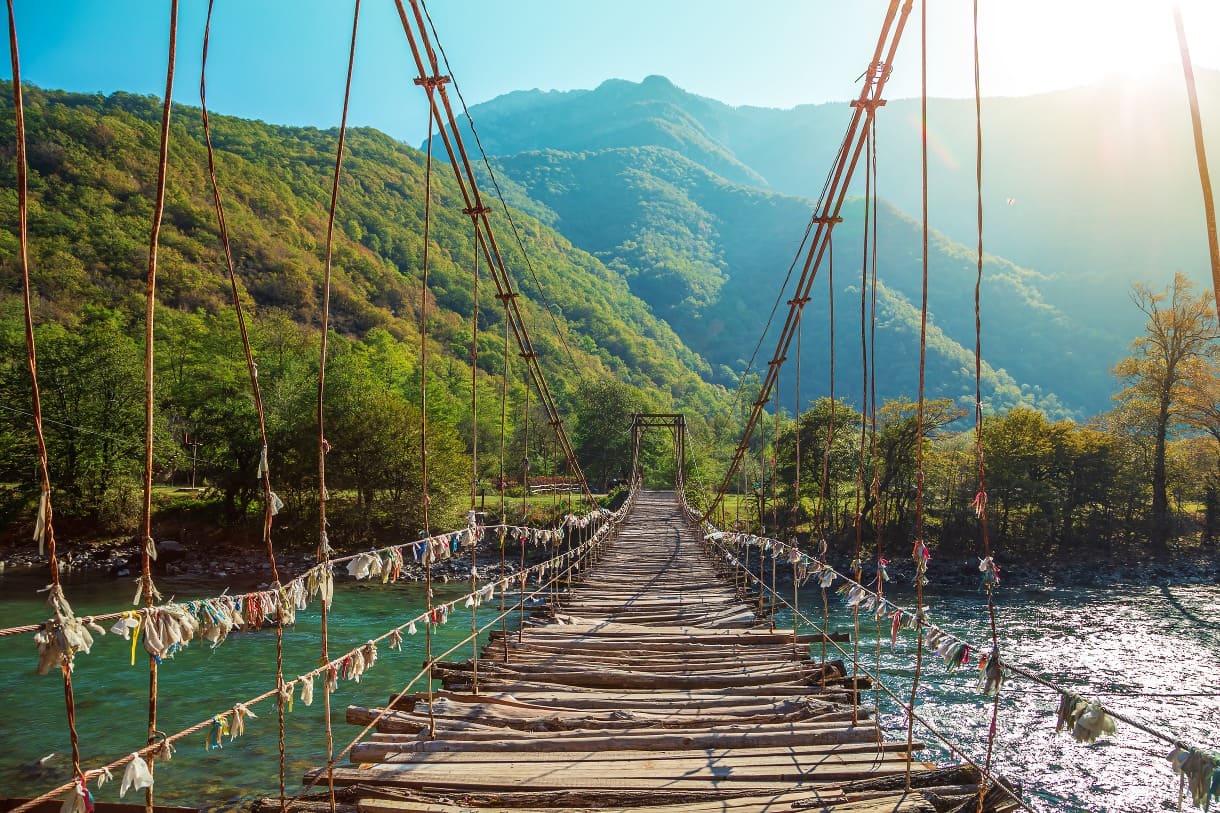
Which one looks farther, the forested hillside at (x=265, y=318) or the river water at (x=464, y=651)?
the forested hillside at (x=265, y=318)

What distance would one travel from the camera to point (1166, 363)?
26.9m

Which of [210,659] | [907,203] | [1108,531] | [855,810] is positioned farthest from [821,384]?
[907,203]

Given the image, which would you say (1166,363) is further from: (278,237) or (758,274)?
(758,274)

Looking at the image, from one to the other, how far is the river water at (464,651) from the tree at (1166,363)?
994cm

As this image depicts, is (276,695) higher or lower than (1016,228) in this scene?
lower

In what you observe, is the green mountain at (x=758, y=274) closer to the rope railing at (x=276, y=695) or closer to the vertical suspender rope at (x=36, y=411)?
the rope railing at (x=276, y=695)

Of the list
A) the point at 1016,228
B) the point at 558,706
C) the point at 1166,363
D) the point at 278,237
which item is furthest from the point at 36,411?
the point at 1016,228

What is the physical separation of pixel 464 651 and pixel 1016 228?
147804 millimetres

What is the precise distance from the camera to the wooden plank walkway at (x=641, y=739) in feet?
10.9

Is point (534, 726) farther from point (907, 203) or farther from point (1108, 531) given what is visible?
point (907, 203)

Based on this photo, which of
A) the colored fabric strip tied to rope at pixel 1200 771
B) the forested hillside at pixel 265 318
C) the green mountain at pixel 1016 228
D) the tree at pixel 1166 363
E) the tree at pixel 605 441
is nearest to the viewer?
the colored fabric strip tied to rope at pixel 1200 771

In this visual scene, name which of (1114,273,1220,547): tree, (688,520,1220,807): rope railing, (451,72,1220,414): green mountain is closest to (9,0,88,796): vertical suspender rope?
(688,520,1220,807): rope railing

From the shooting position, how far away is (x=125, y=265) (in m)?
44.4

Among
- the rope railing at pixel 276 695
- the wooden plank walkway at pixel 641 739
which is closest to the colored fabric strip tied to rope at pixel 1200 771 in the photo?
the wooden plank walkway at pixel 641 739
